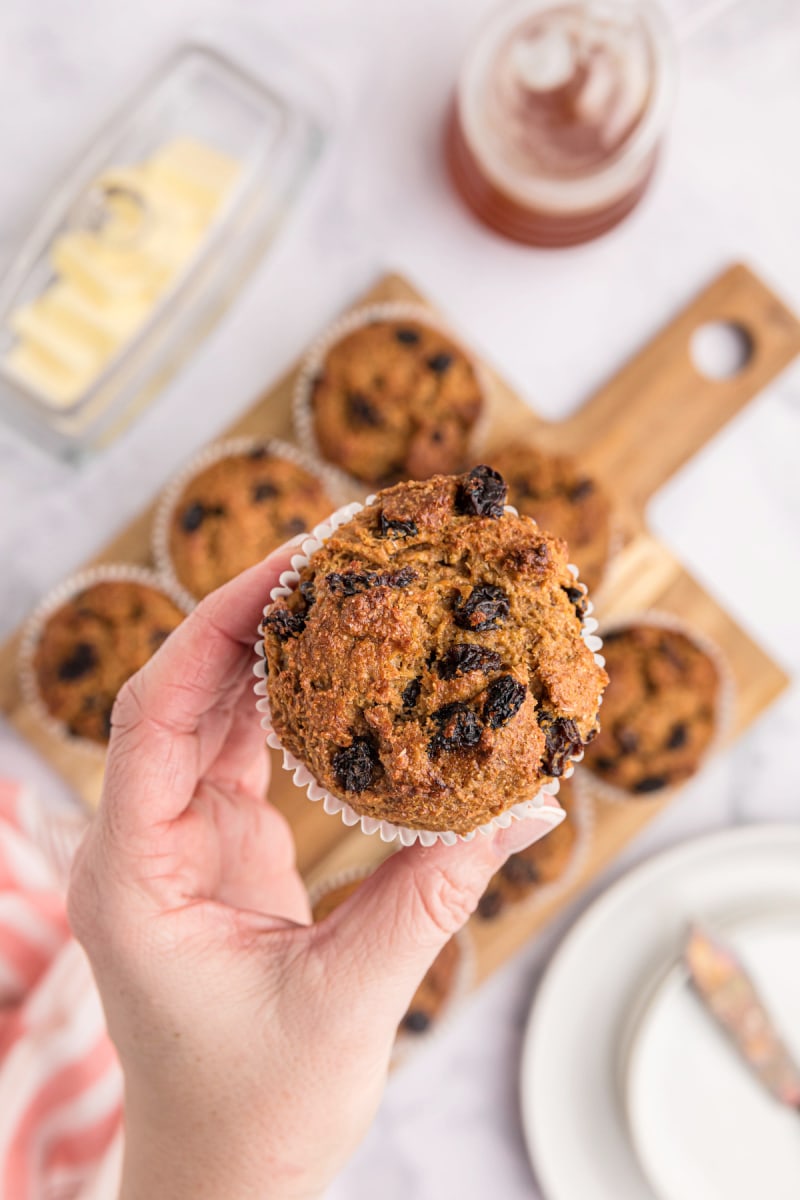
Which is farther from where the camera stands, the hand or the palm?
the palm

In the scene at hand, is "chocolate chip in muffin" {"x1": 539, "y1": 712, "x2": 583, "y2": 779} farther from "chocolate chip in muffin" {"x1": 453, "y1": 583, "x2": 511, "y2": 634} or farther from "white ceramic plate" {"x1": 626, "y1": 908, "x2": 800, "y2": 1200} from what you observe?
"white ceramic plate" {"x1": 626, "y1": 908, "x2": 800, "y2": 1200}

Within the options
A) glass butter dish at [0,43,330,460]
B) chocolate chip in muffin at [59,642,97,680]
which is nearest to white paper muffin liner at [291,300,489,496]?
glass butter dish at [0,43,330,460]

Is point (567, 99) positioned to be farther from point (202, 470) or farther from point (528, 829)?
point (528, 829)

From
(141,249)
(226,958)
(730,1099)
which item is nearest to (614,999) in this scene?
(730,1099)

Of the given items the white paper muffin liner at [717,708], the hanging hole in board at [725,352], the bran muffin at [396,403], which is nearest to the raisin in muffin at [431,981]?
the white paper muffin liner at [717,708]

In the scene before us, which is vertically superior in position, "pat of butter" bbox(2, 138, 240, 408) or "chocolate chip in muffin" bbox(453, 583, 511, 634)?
"chocolate chip in muffin" bbox(453, 583, 511, 634)

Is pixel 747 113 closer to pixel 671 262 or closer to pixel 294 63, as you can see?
pixel 671 262

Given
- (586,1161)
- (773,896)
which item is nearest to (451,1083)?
(586,1161)
